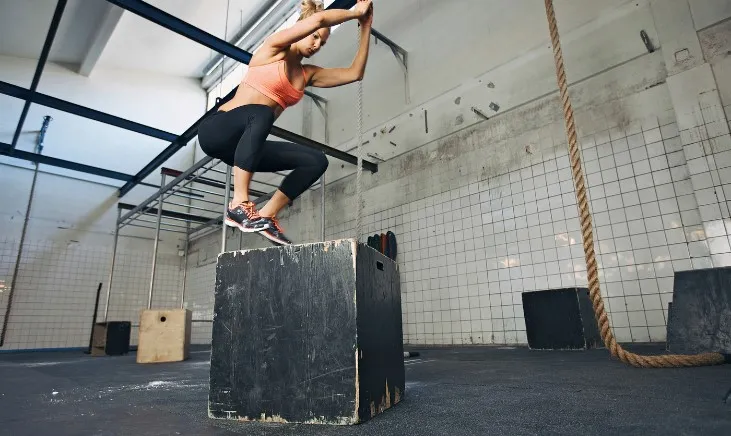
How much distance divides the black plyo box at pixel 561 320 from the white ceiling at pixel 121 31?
5610 millimetres

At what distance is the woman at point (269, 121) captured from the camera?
4.02 feet

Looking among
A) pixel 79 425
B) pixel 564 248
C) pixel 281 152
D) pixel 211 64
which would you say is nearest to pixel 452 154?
pixel 564 248

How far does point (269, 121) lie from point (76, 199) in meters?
6.59

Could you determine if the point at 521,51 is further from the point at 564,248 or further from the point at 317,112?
the point at 317,112

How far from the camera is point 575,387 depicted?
1145 millimetres

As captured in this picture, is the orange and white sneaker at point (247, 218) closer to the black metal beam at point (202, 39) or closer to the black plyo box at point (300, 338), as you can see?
the black plyo box at point (300, 338)

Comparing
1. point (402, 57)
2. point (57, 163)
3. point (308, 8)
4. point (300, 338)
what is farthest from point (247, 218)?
point (57, 163)

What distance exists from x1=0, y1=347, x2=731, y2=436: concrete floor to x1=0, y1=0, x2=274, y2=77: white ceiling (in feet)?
17.4

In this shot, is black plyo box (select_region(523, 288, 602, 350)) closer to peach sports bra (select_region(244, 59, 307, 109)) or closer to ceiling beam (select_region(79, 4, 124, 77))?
peach sports bra (select_region(244, 59, 307, 109))

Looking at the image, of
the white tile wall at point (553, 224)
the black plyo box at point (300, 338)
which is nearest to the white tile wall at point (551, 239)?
the white tile wall at point (553, 224)

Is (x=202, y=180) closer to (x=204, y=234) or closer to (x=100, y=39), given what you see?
(x=100, y=39)

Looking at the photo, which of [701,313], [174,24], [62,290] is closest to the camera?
[701,313]

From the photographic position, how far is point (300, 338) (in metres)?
0.88

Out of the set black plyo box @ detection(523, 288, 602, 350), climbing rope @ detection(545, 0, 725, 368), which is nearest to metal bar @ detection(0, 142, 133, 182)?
black plyo box @ detection(523, 288, 602, 350)
